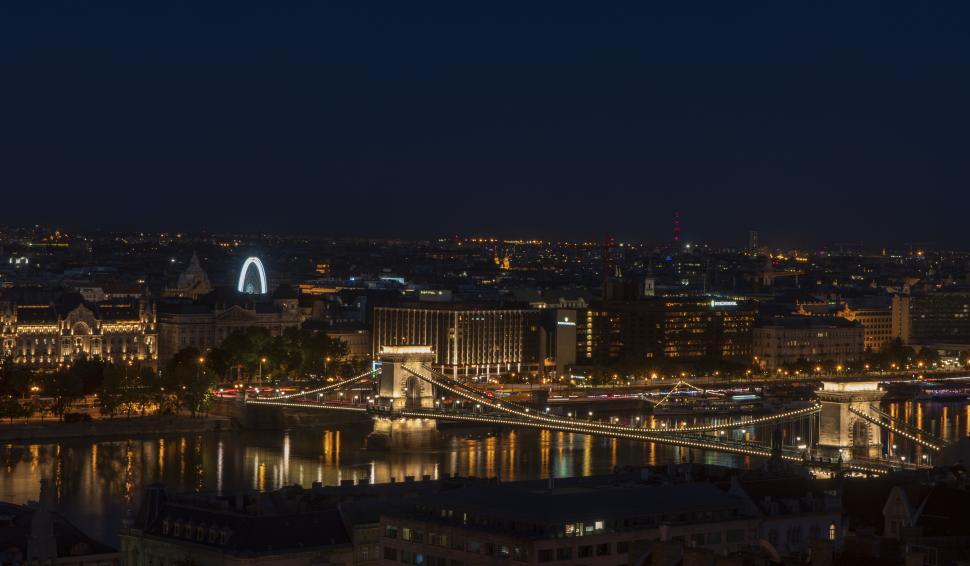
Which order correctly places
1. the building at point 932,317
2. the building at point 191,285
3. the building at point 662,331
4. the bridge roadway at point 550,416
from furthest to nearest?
the building at point 932,317, the building at point 191,285, the building at point 662,331, the bridge roadway at point 550,416

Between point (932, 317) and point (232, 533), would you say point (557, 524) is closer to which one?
point (232, 533)

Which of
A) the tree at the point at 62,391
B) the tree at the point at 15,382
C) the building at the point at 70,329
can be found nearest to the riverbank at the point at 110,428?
the tree at the point at 62,391

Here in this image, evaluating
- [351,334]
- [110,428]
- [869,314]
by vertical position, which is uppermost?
[869,314]

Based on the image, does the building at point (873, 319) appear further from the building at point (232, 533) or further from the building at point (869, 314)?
the building at point (232, 533)

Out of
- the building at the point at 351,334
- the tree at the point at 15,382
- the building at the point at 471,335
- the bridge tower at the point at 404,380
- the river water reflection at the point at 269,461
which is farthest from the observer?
the building at the point at 351,334

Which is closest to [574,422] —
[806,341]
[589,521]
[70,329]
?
[589,521]

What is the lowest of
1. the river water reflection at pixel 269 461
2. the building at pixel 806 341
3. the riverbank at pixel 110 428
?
the river water reflection at pixel 269 461
